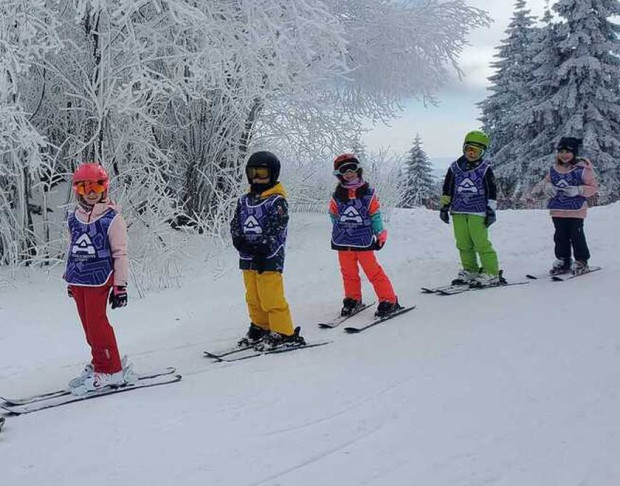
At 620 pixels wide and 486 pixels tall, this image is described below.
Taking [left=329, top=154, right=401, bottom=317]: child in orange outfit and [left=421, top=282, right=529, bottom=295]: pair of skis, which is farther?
[left=421, top=282, right=529, bottom=295]: pair of skis

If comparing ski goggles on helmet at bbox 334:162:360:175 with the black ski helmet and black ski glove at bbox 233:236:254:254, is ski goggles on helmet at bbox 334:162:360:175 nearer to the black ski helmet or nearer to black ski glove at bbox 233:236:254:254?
the black ski helmet

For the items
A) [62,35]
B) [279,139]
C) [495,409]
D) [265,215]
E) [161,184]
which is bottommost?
[495,409]

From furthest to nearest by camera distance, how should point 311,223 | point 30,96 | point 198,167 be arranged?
point 311,223 → point 198,167 → point 30,96

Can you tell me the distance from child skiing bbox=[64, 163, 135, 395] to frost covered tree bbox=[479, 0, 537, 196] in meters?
24.3

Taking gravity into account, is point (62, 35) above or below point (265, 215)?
above

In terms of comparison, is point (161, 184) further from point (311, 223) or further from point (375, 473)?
point (375, 473)

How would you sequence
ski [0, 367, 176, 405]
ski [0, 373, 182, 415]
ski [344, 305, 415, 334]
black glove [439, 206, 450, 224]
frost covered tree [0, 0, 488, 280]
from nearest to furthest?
ski [0, 373, 182, 415], ski [0, 367, 176, 405], ski [344, 305, 415, 334], frost covered tree [0, 0, 488, 280], black glove [439, 206, 450, 224]

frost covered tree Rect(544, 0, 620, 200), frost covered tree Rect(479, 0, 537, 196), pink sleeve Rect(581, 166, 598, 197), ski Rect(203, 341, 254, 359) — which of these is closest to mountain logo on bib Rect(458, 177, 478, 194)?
pink sleeve Rect(581, 166, 598, 197)

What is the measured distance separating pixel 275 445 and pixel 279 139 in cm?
784

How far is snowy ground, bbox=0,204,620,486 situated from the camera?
10.4 ft

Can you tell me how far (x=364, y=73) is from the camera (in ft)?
→ 43.2

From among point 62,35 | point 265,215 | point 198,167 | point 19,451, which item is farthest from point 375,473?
point 198,167

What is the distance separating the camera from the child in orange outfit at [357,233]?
21.4ft

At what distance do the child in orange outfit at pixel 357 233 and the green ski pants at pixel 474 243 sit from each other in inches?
60.2
